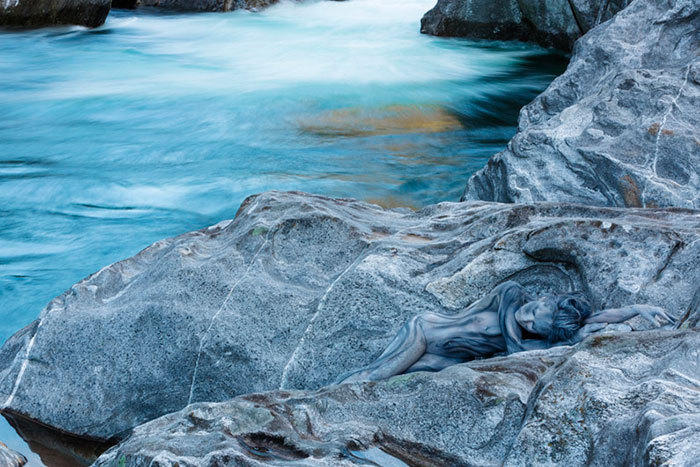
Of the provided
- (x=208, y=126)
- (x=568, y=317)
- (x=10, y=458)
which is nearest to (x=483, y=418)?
(x=568, y=317)

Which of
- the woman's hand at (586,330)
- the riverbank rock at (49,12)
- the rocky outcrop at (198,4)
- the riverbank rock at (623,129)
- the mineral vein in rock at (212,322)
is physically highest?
the rocky outcrop at (198,4)

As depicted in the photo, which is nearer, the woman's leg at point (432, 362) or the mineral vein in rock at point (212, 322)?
the woman's leg at point (432, 362)

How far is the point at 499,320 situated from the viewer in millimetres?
3436

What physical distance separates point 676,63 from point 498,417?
174 inches

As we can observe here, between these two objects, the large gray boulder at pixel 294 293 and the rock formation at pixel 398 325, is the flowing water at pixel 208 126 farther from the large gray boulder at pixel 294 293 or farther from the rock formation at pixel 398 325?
the rock formation at pixel 398 325

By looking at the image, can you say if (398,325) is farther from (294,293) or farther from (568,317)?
(568,317)

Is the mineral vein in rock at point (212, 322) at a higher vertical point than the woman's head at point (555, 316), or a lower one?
lower

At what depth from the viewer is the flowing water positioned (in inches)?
307

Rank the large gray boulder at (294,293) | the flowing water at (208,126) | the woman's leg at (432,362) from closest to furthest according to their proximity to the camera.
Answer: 1. the woman's leg at (432,362)
2. the large gray boulder at (294,293)
3. the flowing water at (208,126)

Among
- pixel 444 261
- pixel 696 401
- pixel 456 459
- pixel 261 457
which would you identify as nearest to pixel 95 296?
pixel 444 261

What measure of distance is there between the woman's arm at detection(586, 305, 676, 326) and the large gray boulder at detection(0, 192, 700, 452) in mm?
262

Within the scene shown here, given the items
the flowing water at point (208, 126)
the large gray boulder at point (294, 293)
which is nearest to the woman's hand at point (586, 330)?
the large gray boulder at point (294, 293)

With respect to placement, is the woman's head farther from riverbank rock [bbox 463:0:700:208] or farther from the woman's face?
riverbank rock [bbox 463:0:700:208]

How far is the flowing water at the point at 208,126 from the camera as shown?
780 centimetres
